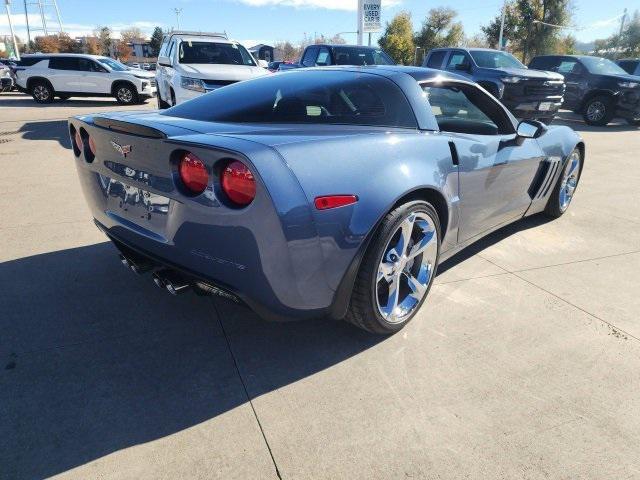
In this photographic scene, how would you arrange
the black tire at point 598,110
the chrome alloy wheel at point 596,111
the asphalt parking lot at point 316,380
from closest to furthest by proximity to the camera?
the asphalt parking lot at point 316,380 < the black tire at point 598,110 < the chrome alloy wheel at point 596,111

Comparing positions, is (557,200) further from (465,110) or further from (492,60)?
(492,60)

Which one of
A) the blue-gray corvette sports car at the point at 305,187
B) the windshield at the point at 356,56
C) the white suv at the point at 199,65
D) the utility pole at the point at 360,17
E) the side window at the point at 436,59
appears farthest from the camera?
the utility pole at the point at 360,17

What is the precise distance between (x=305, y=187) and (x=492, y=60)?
11.7m

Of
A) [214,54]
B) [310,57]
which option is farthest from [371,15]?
[214,54]

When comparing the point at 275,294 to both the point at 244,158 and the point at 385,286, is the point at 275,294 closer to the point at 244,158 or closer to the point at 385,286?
the point at 244,158

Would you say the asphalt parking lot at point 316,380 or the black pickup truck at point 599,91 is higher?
the black pickup truck at point 599,91

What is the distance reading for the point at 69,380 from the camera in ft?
7.22

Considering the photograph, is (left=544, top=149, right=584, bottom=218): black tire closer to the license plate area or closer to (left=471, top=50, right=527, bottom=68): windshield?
the license plate area

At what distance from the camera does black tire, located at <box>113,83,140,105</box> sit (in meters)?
15.7

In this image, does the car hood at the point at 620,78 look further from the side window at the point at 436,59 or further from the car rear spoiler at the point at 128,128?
the car rear spoiler at the point at 128,128

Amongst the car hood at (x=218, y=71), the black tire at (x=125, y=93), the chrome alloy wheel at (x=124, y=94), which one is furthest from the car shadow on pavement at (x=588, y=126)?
the chrome alloy wheel at (x=124, y=94)

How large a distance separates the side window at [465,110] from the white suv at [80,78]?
47.7 ft

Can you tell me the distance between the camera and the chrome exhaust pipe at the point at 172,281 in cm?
224

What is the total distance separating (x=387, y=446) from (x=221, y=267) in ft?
3.24
